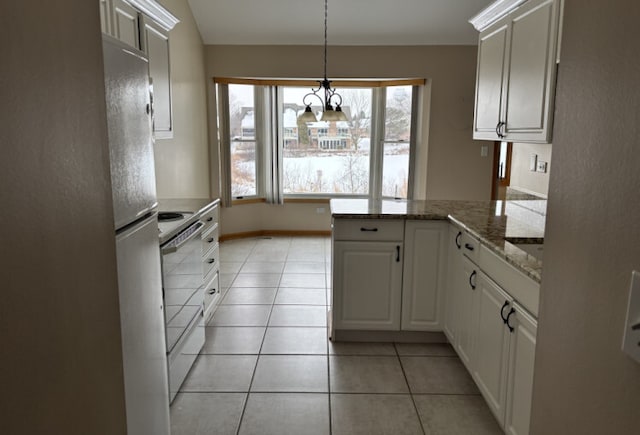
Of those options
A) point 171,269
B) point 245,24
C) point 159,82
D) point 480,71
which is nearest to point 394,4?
point 245,24

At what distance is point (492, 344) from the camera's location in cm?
230

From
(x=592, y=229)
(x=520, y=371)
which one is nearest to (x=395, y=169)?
(x=520, y=371)

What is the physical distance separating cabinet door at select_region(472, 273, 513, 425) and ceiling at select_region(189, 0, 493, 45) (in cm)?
365

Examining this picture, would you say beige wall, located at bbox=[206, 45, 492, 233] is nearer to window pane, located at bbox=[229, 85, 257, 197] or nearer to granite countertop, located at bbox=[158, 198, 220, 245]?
window pane, located at bbox=[229, 85, 257, 197]

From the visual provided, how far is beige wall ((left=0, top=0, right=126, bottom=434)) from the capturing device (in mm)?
683

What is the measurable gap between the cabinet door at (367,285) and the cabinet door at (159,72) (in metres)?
1.52

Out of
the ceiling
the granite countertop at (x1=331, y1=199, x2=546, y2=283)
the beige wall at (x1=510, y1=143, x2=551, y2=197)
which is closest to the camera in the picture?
the granite countertop at (x1=331, y1=199, x2=546, y2=283)

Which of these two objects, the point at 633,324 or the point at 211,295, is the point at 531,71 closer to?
the point at 633,324

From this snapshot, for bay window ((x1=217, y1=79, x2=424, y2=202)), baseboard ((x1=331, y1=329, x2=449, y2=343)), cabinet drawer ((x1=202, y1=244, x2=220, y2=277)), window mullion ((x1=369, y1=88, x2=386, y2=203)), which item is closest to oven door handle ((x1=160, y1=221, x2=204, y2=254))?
cabinet drawer ((x1=202, y1=244, x2=220, y2=277))

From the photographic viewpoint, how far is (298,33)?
5539mm

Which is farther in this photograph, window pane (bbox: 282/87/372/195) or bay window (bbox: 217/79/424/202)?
window pane (bbox: 282/87/372/195)

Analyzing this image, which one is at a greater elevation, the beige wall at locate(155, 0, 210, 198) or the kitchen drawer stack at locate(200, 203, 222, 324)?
the beige wall at locate(155, 0, 210, 198)

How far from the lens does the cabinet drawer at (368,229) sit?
10.3ft

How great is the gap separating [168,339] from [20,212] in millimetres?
1915
